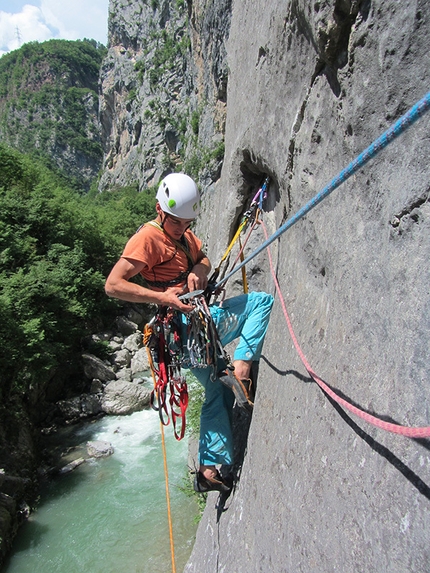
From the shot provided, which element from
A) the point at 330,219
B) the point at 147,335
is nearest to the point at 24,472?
the point at 147,335

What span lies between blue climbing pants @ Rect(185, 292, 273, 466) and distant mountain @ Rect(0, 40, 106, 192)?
71.1 m

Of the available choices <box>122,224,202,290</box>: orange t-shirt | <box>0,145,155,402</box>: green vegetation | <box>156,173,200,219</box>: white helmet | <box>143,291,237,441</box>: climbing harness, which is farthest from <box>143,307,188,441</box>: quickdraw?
<box>0,145,155,402</box>: green vegetation

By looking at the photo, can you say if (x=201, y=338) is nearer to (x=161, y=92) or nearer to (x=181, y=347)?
(x=181, y=347)

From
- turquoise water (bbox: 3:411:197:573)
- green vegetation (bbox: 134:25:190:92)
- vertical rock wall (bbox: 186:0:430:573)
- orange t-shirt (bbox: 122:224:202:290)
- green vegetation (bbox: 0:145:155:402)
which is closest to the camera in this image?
vertical rock wall (bbox: 186:0:430:573)

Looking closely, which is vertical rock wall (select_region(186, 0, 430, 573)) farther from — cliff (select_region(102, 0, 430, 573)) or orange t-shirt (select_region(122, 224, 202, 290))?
orange t-shirt (select_region(122, 224, 202, 290))

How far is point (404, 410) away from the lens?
4.20ft

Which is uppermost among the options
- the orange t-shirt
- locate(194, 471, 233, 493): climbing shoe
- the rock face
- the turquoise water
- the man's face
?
the rock face

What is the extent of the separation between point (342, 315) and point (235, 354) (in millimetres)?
1307

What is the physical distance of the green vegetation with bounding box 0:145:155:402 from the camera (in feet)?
31.0

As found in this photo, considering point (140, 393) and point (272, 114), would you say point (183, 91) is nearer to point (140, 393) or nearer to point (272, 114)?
point (140, 393)

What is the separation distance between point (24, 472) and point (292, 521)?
8.05m

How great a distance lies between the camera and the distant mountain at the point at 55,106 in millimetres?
73375

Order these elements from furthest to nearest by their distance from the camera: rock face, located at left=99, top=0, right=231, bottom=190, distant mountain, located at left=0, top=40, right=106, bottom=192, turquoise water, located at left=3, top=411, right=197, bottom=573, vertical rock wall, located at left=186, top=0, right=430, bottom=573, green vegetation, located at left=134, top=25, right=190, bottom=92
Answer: distant mountain, located at left=0, top=40, right=106, bottom=192, green vegetation, located at left=134, top=25, right=190, bottom=92, rock face, located at left=99, top=0, right=231, bottom=190, turquoise water, located at left=3, top=411, right=197, bottom=573, vertical rock wall, located at left=186, top=0, right=430, bottom=573

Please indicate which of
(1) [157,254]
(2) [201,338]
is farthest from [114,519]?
(1) [157,254]
